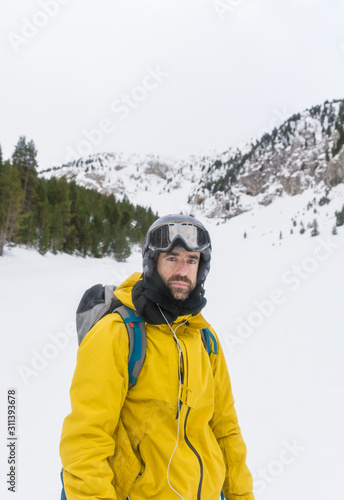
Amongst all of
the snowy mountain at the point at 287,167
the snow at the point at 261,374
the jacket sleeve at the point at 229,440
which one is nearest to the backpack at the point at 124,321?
the jacket sleeve at the point at 229,440

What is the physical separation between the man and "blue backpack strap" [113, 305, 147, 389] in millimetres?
37

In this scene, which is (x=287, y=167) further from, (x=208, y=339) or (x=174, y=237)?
(x=208, y=339)

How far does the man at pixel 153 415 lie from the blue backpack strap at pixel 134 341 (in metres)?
0.04

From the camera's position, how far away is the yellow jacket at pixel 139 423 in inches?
55.4

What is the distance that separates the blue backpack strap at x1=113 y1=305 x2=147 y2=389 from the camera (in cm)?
157

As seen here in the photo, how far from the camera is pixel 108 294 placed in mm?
1841

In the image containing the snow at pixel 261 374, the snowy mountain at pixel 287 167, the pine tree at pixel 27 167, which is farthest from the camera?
the snowy mountain at pixel 287 167

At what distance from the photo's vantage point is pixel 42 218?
28.5 m

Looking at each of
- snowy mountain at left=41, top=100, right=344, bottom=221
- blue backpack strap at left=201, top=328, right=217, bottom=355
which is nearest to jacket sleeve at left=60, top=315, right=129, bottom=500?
blue backpack strap at left=201, top=328, right=217, bottom=355

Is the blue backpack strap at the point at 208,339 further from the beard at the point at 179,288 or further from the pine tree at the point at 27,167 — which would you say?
the pine tree at the point at 27,167

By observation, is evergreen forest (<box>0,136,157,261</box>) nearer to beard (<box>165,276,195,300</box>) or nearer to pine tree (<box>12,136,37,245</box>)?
pine tree (<box>12,136,37,245</box>)

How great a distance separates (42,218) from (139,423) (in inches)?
1198

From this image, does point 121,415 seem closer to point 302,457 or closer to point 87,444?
point 87,444

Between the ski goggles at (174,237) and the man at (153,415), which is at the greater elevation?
the ski goggles at (174,237)
